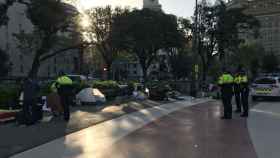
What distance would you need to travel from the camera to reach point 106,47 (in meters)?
53.2

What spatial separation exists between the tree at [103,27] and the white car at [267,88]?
2562cm

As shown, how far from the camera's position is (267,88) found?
1086 inches

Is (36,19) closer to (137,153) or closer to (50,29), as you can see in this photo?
(50,29)

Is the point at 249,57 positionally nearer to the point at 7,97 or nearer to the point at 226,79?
the point at 226,79

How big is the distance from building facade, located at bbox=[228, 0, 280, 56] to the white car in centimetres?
12183

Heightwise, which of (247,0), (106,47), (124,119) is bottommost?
(124,119)

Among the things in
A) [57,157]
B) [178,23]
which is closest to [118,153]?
[57,157]

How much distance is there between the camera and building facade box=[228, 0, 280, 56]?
149875 mm

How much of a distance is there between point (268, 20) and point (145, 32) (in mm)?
119174

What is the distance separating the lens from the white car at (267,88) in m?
27.4

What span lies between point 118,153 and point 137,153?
37 centimetres

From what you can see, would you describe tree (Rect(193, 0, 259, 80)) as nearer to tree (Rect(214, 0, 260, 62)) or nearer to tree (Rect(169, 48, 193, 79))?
tree (Rect(214, 0, 260, 62))

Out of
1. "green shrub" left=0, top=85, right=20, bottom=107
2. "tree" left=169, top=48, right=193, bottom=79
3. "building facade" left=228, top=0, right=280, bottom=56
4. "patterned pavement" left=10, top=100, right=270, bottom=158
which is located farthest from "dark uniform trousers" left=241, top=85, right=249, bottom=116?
"building facade" left=228, top=0, right=280, bottom=56

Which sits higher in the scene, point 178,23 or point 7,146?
point 178,23
